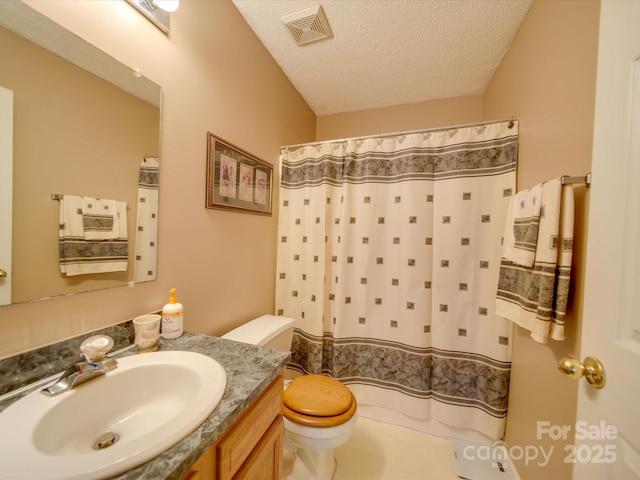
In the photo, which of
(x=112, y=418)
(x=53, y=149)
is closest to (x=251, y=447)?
(x=112, y=418)

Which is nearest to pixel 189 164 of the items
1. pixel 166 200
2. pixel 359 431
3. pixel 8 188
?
pixel 166 200

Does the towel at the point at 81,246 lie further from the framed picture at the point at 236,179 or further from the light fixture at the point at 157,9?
the light fixture at the point at 157,9

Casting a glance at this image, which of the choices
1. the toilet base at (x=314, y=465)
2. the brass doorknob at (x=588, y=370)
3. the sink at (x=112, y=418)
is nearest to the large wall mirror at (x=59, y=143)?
the sink at (x=112, y=418)

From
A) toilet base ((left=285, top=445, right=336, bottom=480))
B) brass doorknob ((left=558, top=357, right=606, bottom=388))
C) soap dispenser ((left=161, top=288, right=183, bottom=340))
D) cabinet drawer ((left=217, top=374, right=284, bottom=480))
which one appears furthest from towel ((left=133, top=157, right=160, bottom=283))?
brass doorknob ((left=558, top=357, right=606, bottom=388))

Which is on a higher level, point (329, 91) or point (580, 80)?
point (329, 91)

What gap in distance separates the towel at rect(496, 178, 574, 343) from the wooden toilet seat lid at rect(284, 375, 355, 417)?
2.80 ft

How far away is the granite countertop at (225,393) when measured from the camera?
417 millimetres

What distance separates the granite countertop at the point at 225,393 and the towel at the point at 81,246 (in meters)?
0.32

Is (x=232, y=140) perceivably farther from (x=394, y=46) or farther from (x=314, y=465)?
(x=314, y=465)

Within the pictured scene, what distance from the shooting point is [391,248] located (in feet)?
5.10

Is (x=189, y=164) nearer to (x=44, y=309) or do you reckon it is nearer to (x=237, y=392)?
(x=44, y=309)

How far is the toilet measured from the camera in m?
1.03

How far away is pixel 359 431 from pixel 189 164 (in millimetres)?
1853

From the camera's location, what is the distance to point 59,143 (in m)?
0.67
